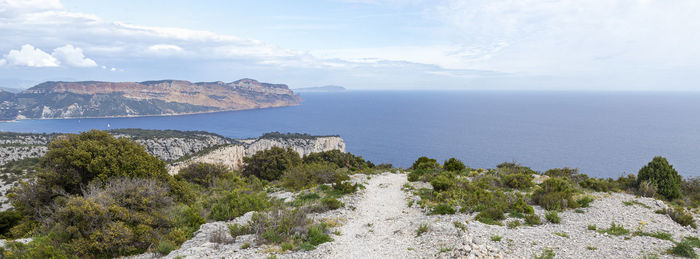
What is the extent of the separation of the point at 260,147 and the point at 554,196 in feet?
246

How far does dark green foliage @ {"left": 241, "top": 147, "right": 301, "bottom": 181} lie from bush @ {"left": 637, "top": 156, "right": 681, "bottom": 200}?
98.9ft

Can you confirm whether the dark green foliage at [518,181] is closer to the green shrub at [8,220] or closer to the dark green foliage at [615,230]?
the dark green foliage at [615,230]

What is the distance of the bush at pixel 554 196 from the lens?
13.2 m

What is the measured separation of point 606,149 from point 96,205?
117286 mm

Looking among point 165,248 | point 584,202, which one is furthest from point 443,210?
point 165,248

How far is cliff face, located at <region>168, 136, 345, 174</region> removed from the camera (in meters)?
57.6

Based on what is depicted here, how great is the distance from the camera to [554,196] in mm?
13578

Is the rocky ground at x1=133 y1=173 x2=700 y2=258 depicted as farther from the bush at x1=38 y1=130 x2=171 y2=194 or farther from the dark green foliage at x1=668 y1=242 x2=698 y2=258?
the bush at x1=38 y1=130 x2=171 y2=194

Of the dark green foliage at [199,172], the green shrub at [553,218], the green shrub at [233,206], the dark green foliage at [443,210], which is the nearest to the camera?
the green shrub at [553,218]

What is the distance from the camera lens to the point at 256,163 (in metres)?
38.6

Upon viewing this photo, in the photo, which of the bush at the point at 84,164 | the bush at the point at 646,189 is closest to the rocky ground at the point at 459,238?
the bush at the point at 646,189

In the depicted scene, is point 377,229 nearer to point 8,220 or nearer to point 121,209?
point 121,209

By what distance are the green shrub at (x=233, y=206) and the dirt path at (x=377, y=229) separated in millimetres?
4441

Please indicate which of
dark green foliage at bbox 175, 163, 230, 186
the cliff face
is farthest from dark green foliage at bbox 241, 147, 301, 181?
the cliff face
